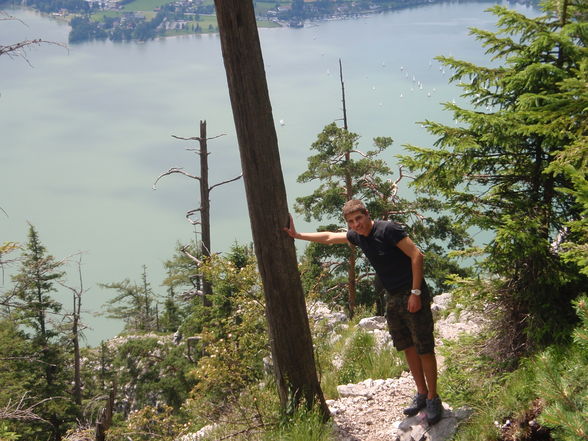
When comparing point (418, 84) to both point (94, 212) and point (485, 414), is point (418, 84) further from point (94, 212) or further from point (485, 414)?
point (485, 414)

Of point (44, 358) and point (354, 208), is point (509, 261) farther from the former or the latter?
point (44, 358)

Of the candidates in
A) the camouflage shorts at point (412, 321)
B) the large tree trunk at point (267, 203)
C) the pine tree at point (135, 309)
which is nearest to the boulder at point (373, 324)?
the large tree trunk at point (267, 203)

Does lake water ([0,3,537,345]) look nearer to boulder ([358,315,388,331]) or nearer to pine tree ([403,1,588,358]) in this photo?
boulder ([358,315,388,331])

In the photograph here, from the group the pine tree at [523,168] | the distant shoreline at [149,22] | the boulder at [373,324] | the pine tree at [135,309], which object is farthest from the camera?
the distant shoreline at [149,22]

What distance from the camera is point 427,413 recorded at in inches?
169

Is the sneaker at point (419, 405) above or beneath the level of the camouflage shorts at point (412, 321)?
beneath

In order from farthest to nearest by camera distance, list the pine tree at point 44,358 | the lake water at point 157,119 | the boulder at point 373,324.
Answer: the lake water at point 157,119 < the pine tree at point 44,358 < the boulder at point 373,324

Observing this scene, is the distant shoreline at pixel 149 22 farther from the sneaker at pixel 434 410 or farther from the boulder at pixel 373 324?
the sneaker at pixel 434 410

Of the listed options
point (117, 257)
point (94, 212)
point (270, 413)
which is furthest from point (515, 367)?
point (94, 212)

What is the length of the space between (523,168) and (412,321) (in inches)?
59.1

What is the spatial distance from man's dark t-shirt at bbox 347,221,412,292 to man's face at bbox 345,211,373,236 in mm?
50

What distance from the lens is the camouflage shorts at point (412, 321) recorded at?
13.4 feet

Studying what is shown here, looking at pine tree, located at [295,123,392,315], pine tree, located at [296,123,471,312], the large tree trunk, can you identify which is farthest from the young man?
pine tree, located at [295,123,392,315]

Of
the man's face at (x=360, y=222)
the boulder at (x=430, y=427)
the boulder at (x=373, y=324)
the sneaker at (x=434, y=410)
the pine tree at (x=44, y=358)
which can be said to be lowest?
the pine tree at (x=44, y=358)
